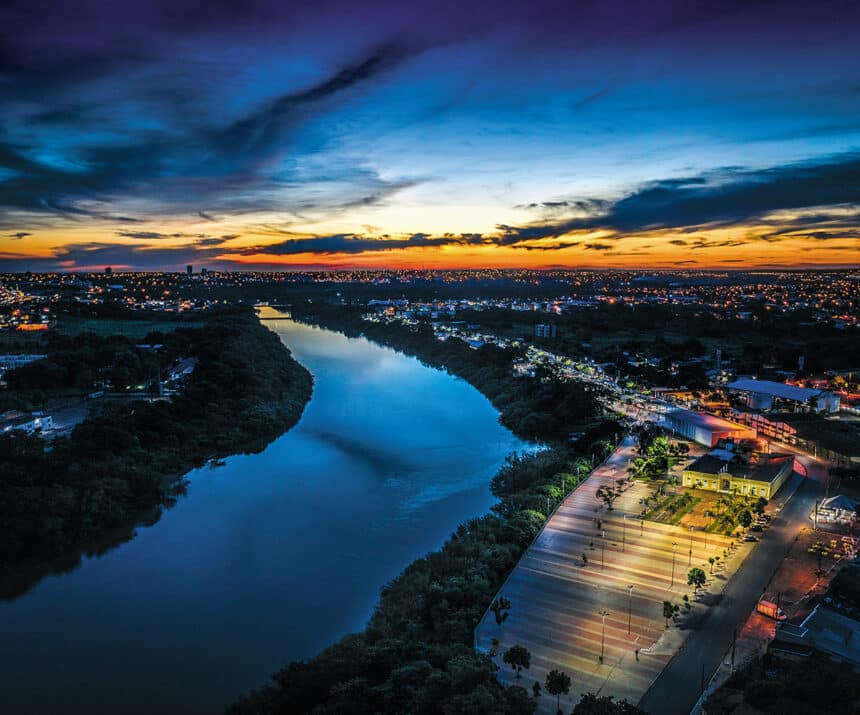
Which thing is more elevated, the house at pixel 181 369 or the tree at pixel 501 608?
the house at pixel 181 369

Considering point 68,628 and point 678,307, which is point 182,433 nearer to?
point 68,628

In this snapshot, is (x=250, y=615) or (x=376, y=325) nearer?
(x=250, y=615)

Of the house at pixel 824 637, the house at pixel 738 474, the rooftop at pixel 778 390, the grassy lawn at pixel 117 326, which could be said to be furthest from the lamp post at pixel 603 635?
the grassy lawn at pixel 117 326

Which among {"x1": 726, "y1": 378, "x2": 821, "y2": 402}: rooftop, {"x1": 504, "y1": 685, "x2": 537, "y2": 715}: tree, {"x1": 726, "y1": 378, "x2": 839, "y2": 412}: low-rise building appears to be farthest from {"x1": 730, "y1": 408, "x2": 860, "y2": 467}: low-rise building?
{"x1": 504, "y1": 685, "x2": 537, "y2": 715}: tree

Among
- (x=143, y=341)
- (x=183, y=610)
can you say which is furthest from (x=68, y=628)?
Result: (x=143, y=341)

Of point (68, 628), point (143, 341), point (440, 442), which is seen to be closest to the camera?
point (68, 628)

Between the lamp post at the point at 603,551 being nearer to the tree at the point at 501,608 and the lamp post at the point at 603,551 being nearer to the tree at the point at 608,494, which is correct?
the tree at the point at 608,494

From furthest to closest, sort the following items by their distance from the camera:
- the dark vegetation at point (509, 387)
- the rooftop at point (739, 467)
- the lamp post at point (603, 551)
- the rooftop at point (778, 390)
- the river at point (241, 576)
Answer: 1. the dark vegetation at point (509, 387)
2. the rooftop at point (778, 390)
3. the rooftop at point (739, 467)
4. the lamp post at point (603, 551)
5. the river at point (241, 576)
